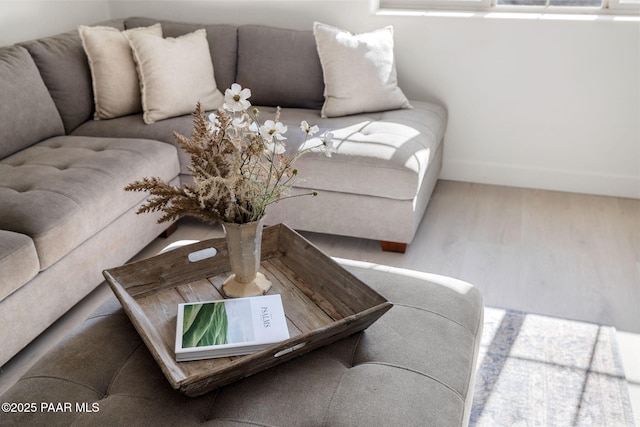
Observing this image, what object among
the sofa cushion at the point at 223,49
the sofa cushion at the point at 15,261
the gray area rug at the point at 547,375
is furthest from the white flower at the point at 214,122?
the sofa cushion at the point at 223,49

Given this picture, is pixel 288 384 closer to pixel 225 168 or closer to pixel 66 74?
pixel 225 168

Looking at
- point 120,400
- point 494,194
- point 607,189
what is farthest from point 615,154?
point 120,400

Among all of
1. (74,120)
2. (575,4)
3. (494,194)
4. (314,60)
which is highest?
(575,4)

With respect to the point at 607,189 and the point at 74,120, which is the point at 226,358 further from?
the point at 607,189

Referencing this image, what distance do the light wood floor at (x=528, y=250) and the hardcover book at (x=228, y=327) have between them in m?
0.89

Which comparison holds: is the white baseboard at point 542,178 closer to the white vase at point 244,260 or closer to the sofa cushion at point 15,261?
the white vase at point 244,260

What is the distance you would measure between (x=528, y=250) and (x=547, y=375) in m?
0.91

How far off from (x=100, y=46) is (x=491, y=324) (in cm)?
228

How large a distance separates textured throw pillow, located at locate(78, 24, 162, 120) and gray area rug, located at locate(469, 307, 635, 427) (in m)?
2.06

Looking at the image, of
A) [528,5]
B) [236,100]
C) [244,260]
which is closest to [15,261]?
[244,260]

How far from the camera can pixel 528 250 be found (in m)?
2.80

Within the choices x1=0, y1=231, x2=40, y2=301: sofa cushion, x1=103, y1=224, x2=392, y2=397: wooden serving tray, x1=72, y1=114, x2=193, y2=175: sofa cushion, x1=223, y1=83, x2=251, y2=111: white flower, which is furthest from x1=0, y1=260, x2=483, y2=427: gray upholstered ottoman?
x1=72, y1=114, x2=193, y2=175: sofa cushion

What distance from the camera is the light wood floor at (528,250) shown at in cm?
236

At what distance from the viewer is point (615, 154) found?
330 centimetres
